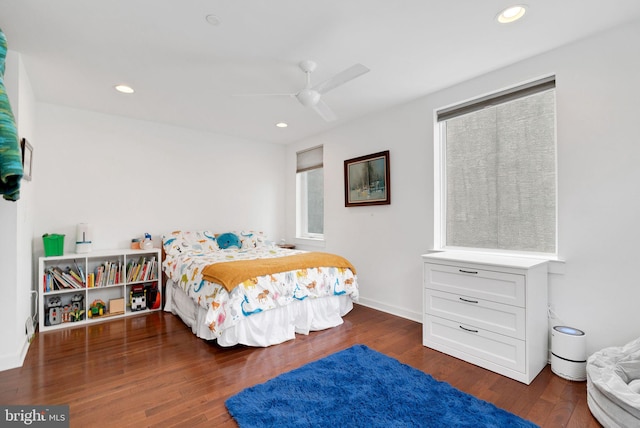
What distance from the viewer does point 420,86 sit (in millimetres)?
3057

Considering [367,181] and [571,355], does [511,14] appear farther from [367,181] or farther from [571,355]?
[571,355]

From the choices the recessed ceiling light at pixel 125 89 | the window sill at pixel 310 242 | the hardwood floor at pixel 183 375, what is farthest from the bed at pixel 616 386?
the recessed ceiling light at pixel 125 89

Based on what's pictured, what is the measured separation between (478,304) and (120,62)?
3507 millimetres

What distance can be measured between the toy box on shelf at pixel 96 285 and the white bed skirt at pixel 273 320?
38 centimetres

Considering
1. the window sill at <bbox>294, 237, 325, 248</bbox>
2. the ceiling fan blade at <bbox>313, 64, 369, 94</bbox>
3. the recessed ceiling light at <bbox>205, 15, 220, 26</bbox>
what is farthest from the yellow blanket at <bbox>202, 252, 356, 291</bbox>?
the recessed ceiling light at <bbox>205, 15, 220, 26</bbox>

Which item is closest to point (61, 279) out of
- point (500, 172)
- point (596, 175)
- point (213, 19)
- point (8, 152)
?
point (8, 152)

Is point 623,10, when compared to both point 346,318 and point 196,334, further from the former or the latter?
point 196,334

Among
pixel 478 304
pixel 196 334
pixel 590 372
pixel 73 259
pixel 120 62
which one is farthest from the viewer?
pixel 73 259

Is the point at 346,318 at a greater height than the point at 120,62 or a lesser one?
lesser

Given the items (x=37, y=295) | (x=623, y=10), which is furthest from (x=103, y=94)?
(x=623, y=10)

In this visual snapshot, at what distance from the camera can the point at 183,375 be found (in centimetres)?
224

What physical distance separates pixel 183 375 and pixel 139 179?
2.77 metres

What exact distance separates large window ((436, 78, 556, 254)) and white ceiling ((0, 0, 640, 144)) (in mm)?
388

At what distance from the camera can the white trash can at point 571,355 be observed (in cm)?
211
